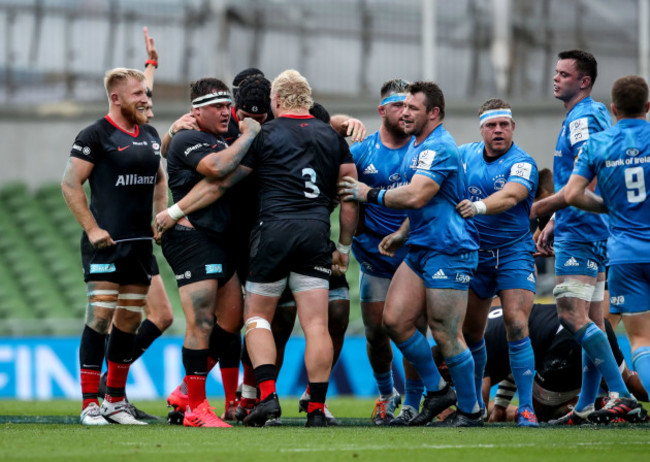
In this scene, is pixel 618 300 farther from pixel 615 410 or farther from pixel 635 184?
pixel 615 410

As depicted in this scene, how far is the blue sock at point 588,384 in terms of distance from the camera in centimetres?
793

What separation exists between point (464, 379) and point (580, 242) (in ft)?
4.81

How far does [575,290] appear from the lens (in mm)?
7660

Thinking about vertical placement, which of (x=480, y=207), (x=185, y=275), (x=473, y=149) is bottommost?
(x=185, y=275)

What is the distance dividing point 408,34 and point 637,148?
39.6 feet

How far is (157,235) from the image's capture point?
24.9 feet

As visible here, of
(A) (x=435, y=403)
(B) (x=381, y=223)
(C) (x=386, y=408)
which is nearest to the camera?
(A) (x=435, y=403)

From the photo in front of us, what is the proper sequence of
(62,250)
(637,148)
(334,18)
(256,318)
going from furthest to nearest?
(334,18) → (62,250) → (256,318) → (637,148)

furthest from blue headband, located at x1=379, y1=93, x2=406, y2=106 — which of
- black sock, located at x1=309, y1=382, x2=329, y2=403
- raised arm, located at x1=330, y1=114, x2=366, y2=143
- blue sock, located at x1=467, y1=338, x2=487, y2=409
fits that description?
black sock, located at x1=309, y1=382, x2=329, y2=403

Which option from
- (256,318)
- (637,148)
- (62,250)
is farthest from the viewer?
(62,250)

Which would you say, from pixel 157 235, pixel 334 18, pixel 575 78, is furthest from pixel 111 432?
pixel 334 18

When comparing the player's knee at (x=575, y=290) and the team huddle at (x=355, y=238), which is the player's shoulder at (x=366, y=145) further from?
the player's knee at (x=575, y=290)

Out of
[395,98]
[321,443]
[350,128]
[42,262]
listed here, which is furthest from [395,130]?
[42,262]

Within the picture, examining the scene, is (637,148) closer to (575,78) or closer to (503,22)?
(575,78)
